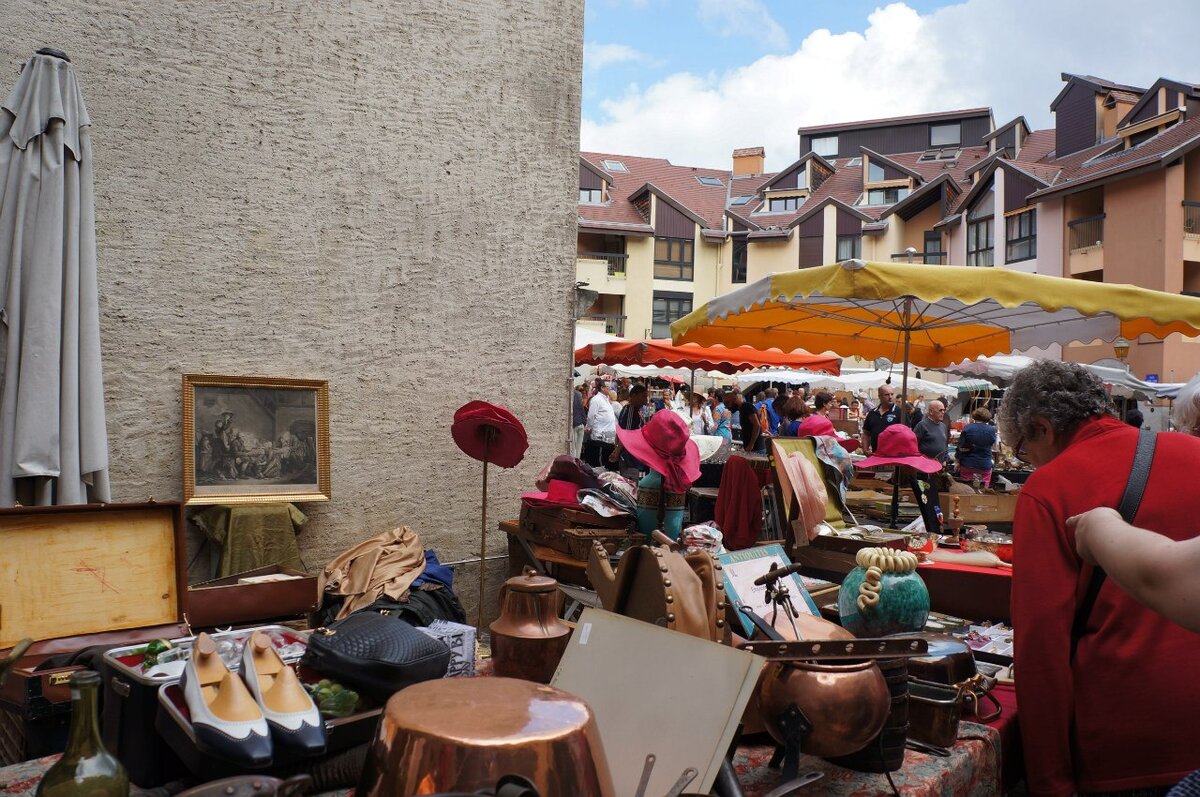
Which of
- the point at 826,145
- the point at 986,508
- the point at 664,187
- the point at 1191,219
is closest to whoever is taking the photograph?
the point at 986,508

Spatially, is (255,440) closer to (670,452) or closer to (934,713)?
(670,452)

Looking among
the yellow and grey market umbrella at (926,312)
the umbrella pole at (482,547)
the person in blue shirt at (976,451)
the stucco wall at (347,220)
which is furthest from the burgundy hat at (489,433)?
the person in blue shirt at (976,451)

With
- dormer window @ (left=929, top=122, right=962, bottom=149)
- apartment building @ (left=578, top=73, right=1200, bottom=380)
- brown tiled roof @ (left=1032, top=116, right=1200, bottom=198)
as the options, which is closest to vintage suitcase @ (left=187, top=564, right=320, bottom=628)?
apartment building @ (left=578, top=73, right=1200, bottom=380)

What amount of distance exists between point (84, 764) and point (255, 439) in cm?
356

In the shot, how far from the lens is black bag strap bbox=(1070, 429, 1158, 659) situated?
7.36 ft

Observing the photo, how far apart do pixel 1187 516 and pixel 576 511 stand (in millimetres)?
3136

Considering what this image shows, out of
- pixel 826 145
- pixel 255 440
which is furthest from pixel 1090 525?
pixel 826 145

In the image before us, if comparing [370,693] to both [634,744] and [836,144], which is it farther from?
[836,144]

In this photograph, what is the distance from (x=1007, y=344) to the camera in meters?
7.86

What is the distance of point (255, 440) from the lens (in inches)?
183

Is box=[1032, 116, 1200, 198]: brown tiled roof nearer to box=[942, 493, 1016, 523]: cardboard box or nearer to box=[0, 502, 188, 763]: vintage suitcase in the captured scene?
box=[942, 493, 1016, 523]: cardboard box

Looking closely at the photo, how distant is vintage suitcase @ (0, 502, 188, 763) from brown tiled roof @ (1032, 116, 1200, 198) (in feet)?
95.5

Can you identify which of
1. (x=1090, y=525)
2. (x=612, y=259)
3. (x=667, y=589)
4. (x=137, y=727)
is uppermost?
(x=612, y=259)

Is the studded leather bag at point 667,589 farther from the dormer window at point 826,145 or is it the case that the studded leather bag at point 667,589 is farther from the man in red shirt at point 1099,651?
the dormer window at point 826,145
